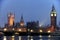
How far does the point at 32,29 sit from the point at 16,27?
72cm

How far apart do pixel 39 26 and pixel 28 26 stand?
457 millimetres

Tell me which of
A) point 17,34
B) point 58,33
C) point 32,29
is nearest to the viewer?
point 58,33

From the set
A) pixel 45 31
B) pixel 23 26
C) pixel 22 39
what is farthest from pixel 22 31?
pixel 22 39

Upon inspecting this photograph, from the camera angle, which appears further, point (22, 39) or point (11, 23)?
point (22, 39)

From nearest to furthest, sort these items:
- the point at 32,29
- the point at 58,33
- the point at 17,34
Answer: the point at 58,33
the point at 32,29
the point at 17,34

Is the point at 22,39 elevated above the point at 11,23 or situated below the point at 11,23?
below

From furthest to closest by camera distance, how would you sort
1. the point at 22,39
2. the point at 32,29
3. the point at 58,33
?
1. the point at 22,39
2. the point at 32,29
3. the point at 58,33

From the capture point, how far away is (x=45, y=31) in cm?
1095

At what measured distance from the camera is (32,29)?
11.6m

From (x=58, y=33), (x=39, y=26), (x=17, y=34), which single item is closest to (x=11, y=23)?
(x=17, y=34)

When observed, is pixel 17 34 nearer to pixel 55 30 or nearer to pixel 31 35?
pixel 31 35

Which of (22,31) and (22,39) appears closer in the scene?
(22,31)

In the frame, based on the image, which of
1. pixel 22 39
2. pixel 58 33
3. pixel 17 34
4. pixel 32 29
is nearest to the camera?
pixel 58 33

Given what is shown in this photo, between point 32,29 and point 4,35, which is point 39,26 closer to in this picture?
point 32,29
